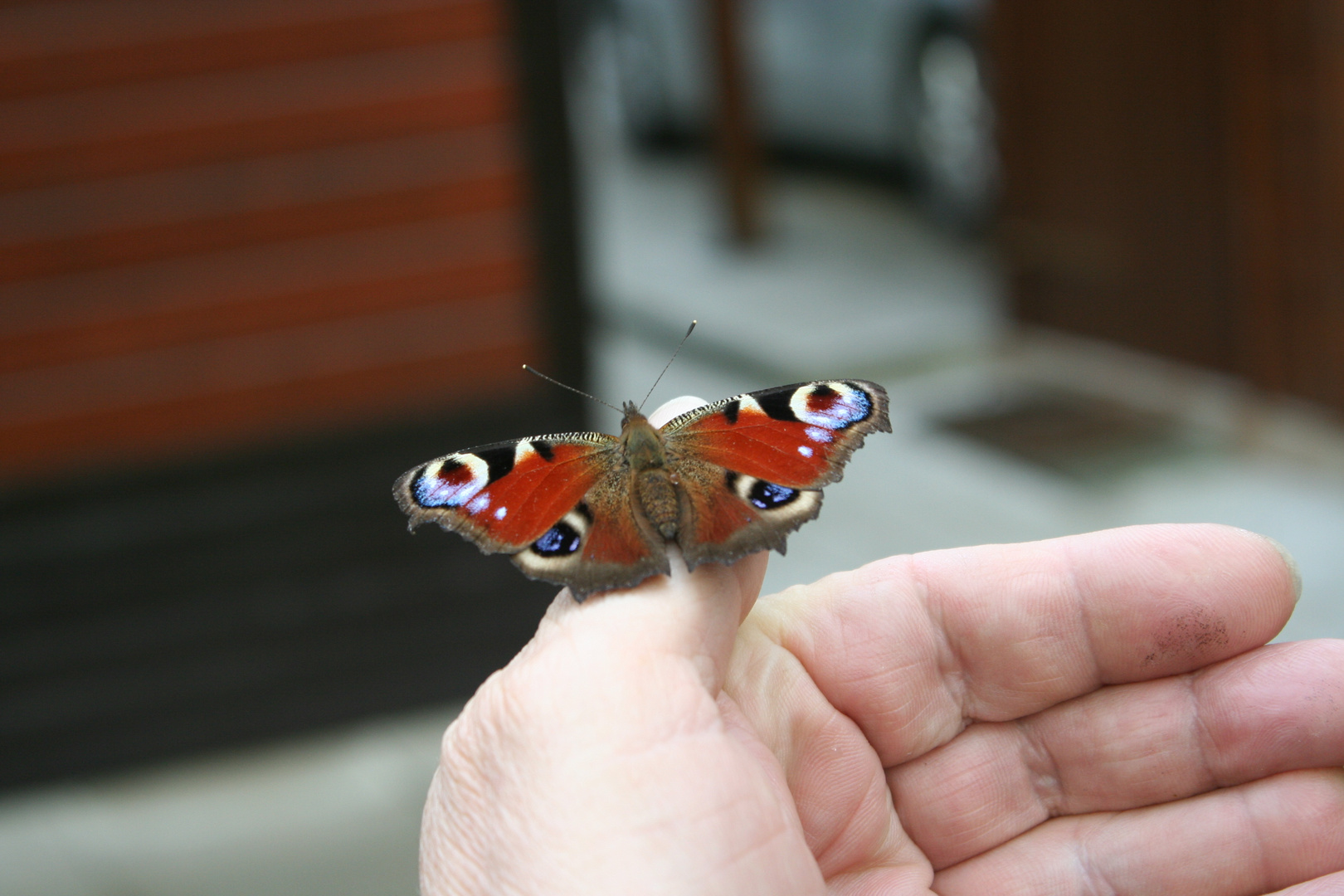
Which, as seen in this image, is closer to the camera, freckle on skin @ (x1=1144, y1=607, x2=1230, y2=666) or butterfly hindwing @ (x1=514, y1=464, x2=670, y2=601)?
butterfly hindwing @ (x1=514, y1=464, x2=670, y2=601)

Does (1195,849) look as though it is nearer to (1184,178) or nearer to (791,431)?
(791,431)

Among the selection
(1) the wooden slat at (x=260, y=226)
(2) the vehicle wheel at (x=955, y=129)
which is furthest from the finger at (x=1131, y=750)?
(2) the vehicle wheel at (x=955, y=129)

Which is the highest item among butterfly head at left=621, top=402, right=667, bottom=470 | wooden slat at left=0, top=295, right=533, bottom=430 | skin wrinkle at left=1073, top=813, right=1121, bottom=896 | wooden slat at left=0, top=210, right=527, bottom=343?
butterfly head at left=621, top=402, right=667, bottom=470

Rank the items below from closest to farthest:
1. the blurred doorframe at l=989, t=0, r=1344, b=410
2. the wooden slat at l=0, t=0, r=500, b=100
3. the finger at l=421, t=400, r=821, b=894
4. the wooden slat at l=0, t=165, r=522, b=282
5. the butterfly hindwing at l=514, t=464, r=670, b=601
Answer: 1. the finger at l=421, t=400, r=821, b=894
2. the butterfly hindwing at l=514, t=464, r=670, b=601
3. the wooden slat at l=0, t=0, r=500, b=100
4. the wooden slat at l=0, t=165, r=522, b=282
5. the blurred doorframe at l=989, t=0, r=1344, b=410

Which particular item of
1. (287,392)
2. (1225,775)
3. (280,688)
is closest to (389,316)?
(287,392)

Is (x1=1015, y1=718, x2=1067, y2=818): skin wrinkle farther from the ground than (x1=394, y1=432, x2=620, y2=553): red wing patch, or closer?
closer

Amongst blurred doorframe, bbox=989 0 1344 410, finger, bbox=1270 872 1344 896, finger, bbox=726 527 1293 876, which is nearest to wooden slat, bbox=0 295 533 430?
finger, bbox=726 527 1293 876

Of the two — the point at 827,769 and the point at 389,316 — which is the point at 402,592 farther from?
the point at 827,769

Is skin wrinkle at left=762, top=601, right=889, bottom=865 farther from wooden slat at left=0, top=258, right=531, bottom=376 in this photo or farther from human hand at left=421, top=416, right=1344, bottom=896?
wooden slat at left=0, top=258, right=531, bottom=376
